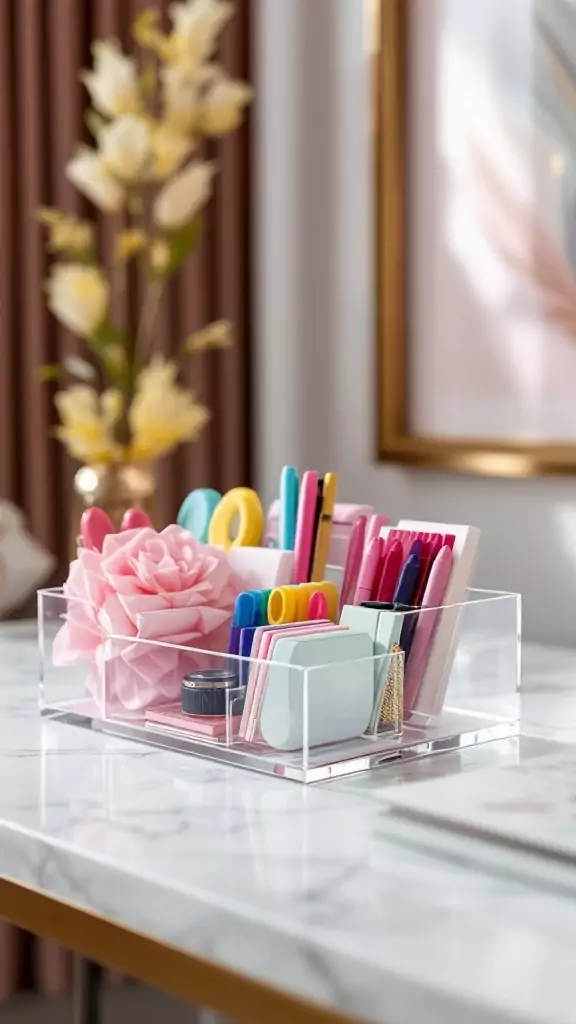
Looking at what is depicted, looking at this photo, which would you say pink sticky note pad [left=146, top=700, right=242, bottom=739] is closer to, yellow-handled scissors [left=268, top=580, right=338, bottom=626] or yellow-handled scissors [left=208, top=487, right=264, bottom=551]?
yellow-handled scissors [left=268, top=580, right=338, bottom=626]

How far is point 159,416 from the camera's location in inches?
61.0

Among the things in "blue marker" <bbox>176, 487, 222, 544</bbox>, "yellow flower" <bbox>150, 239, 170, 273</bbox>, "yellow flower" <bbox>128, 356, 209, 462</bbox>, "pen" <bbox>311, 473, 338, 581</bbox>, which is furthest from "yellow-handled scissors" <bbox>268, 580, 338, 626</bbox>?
"yellow flower" <bbox>150, 239, 170, 273</bbox>

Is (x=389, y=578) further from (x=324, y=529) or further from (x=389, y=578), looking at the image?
(x=324, y=529)

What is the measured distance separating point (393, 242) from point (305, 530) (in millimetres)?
642

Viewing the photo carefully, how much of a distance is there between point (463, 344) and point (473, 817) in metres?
0.88

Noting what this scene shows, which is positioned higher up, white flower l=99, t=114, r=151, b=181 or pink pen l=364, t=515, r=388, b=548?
white flower l=99, t=114, r=151, b=181

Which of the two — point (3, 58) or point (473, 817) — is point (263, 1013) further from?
point (3, 58)

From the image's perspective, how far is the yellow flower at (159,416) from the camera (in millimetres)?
1548

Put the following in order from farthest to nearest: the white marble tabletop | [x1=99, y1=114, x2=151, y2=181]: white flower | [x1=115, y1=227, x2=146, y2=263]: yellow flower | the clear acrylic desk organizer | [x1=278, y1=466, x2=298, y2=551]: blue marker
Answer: [x1=115, y1=227, x2=146, y2=263]: yellow flower → [x1=99, y1=114, x2=151, y2=181]: white flower → [x1=278, y1=466, x2=298, y2=551]: blue marker → the clear acrylic desk organizer → the white marble tabletop

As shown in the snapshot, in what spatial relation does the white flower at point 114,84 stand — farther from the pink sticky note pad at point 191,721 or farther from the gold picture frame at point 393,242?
the pink sticky note pad at point 191,721

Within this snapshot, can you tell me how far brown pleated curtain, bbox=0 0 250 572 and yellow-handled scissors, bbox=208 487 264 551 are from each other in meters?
0.61

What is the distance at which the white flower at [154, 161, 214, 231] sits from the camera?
5.21 ft

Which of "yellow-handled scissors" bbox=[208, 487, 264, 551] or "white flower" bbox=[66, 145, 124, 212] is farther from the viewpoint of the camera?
"white flower" bbox=[66, 145, 124, 212]

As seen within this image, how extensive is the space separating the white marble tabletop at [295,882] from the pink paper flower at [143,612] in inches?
2.3
